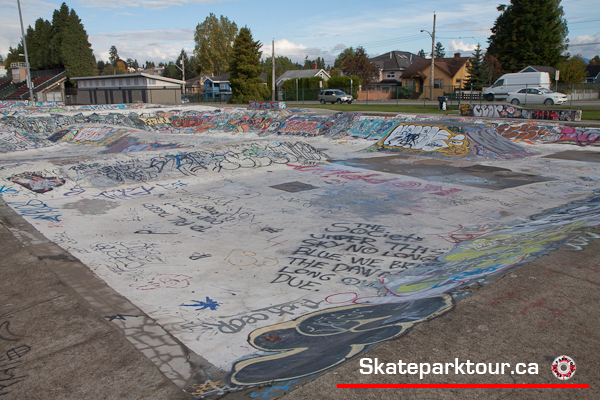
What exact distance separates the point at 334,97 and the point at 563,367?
4413 cm

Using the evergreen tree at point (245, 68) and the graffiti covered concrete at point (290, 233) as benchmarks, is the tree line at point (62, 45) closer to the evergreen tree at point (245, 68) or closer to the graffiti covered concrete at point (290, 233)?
the evergreen tree at point (245, 68)

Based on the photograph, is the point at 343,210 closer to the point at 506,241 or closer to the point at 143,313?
the point at 506,241

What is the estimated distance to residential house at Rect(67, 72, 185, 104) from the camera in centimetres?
5269

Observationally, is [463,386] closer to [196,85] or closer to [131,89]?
[131,89]

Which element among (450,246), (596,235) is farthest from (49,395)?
(596,235)

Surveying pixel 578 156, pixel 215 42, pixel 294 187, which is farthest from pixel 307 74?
pixel 294 187

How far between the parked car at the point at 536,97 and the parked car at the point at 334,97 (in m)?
17.4

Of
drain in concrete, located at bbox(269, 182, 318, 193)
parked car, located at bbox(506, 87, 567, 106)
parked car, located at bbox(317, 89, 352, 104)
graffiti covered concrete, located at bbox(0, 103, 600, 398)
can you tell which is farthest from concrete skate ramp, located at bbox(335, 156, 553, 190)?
parked car, located at bbox(317, 89, 352, 104)

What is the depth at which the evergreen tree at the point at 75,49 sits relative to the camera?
67750 millimetres

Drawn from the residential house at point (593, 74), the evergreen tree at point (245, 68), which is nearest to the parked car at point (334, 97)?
the evergreen tree at point (245, 68)

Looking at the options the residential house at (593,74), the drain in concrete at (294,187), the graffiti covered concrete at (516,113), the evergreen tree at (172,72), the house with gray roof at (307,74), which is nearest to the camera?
the drain in concrete at (294,187)

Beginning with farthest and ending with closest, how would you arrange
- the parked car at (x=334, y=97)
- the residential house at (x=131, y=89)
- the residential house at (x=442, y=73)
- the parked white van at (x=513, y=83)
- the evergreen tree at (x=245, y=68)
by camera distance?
1. the residential house at (x=442, y=73)
2. the residential house at (x=131, y=89)
3. the evergreen tree at (x=245, y=68)
4. the parked car at (x=334, y=97)
5. the parked white van at (x=513, y=83)

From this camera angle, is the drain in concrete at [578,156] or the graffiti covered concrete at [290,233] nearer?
the graffiti covered concrete at [290,233]

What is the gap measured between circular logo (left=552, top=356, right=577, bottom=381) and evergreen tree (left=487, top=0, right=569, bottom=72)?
197ft
